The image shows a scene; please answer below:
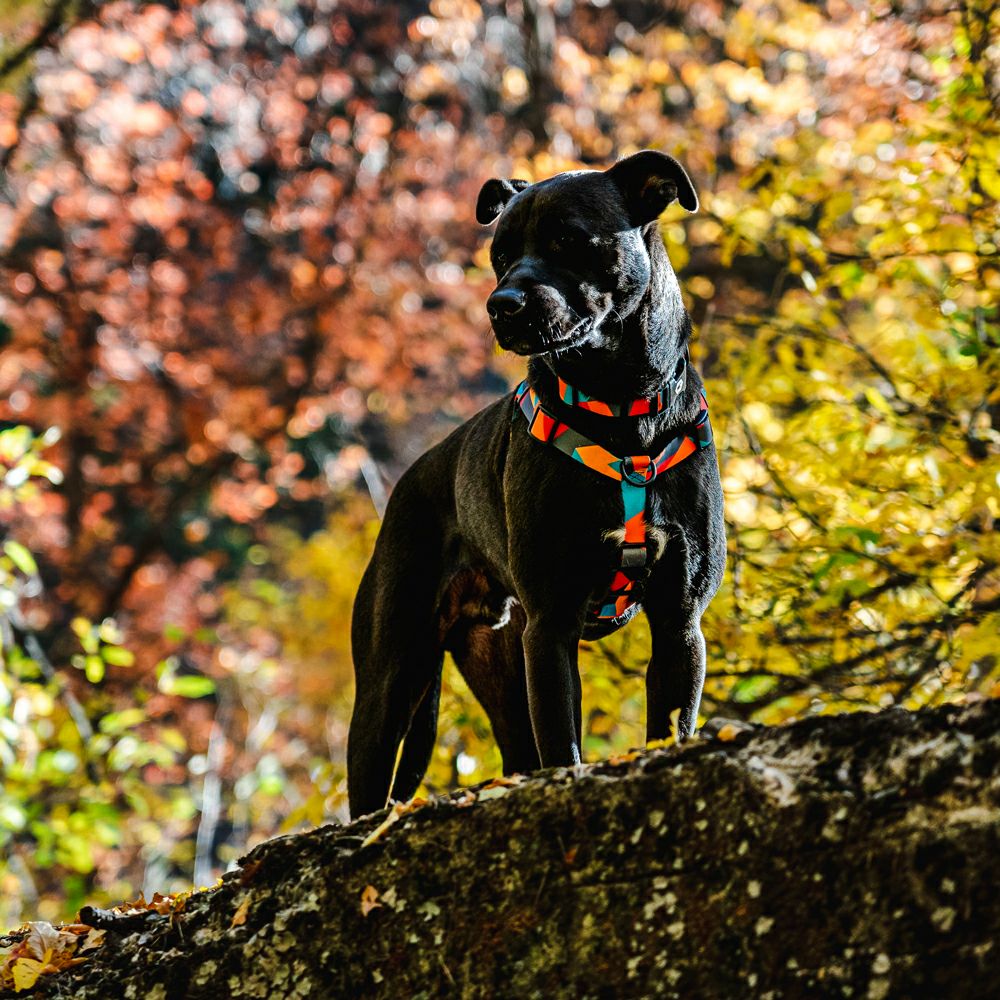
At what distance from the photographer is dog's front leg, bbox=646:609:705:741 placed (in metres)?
3.10

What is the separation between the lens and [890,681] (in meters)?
4.76

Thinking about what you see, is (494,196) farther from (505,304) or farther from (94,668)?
(94,668)

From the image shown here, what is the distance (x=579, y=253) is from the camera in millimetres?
3117

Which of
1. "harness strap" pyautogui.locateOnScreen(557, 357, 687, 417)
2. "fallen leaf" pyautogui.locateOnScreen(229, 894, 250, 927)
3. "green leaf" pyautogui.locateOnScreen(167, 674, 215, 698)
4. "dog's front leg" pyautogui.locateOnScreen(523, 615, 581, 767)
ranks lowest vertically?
"fallen leaf" pyautogui.locateOnScreen(229, 894, 250, 927)

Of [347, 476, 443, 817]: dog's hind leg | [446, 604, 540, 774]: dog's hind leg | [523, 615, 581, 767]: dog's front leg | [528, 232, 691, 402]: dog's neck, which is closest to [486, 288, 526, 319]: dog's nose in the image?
[528, 232, 691, 402]: dog's neck

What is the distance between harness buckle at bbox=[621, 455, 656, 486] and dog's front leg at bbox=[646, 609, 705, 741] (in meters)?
0.38

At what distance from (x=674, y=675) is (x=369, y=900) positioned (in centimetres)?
112

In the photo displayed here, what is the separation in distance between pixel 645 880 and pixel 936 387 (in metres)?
3.10

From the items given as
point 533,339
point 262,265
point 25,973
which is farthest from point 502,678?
point 262,265

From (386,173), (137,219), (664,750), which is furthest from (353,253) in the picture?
(664,750)

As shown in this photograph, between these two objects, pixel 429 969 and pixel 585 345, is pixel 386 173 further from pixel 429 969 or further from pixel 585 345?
pixel 429 969

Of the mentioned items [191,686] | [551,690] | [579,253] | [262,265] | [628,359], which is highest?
[262,265]

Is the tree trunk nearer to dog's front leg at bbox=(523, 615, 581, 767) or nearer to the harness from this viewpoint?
dog's front leg at bbox=(523, 615, 581, 767)

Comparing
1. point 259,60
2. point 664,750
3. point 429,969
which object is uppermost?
point 259,60
